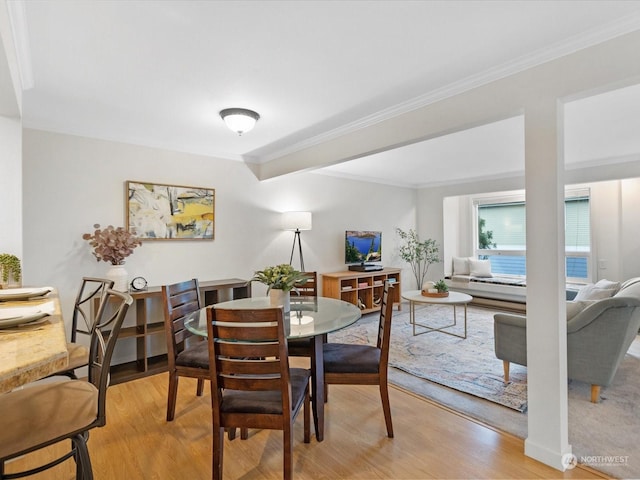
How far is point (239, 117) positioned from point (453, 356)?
127 inches

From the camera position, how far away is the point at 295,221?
4.50m

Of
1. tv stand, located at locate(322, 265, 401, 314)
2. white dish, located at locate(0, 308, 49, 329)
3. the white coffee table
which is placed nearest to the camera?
white dish, located at locate(0, 308, 49, 329)

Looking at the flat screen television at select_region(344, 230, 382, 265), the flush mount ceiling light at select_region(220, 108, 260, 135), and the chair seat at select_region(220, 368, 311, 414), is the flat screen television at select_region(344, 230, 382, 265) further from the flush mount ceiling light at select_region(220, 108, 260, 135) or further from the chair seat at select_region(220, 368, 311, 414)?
the chair seat at select_region(220, 368, 311, 414)

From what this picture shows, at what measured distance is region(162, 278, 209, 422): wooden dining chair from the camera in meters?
2.35

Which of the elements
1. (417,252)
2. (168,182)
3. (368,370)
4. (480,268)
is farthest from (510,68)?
(480,268)

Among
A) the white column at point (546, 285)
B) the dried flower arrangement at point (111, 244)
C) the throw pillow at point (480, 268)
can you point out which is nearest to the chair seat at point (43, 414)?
the dried flower arrangement at point (111, 244)

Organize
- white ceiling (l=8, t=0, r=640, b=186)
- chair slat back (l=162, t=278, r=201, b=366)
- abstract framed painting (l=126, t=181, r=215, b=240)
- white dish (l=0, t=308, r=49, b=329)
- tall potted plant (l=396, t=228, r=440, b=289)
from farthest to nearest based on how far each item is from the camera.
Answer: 1. tall potted plant (l=396, t=228, r=440, b=289)
2. abstract framed painting (l=126, t=181, r=215, b=240)
3. chair slat back (l=162, t=278, r=201, b=366)
4. white ceiling (l=8, t=0, r=640, b=186)
5. white dish (l=0, t=308, r=49, b=329)

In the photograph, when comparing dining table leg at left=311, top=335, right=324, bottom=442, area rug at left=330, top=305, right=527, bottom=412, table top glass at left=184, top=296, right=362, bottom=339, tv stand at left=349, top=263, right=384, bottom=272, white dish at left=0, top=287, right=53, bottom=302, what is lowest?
area rug at left=330, top=305, right=527, bottom=412

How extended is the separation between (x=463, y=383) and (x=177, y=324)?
8.14ft

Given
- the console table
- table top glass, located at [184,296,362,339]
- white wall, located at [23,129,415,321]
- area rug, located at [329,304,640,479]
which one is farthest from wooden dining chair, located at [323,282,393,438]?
white wall, located at [23,129,415,321]

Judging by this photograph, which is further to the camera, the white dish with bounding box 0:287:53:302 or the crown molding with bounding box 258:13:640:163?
the crown molding with bounding box 258:13:640:163

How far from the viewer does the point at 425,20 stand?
5.59ft

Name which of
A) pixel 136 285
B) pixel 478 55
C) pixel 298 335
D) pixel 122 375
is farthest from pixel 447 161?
pixel 122 375

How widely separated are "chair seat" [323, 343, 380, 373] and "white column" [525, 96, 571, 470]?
0.93 metres
